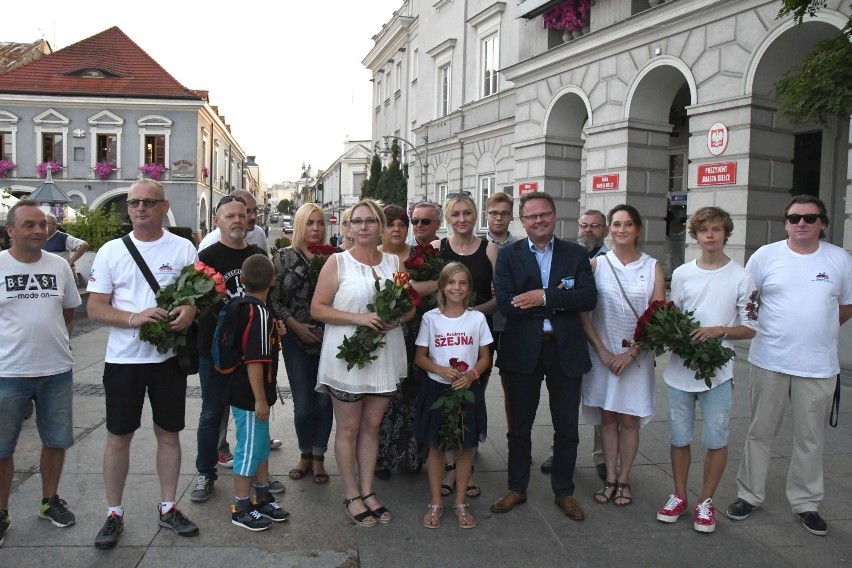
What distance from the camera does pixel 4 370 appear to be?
159 inches

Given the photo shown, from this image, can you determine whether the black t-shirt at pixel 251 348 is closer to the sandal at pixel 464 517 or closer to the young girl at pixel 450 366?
the young girl at pixel 450 366

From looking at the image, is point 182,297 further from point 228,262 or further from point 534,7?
point 534,7

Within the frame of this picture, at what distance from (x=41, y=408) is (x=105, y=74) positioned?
4790 cm

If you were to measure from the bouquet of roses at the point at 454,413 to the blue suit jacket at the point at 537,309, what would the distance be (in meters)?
0.39

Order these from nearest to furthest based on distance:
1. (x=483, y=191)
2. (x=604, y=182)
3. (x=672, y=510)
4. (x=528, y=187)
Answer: (x=672, y=510) < (x=604, y=182) < (x=528, y=187) < (x=483, y=191)

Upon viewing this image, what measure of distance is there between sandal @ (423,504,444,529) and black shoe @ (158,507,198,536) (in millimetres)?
1440

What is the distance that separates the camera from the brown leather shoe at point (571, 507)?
458 centimetres

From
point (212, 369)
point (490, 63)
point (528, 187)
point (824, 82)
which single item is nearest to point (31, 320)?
point (212, 369)

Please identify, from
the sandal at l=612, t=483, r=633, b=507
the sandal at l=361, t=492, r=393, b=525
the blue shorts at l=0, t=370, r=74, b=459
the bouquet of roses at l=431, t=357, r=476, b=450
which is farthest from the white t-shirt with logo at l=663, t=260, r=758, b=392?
the blue shorts at l=0, t=370, r=74, b=459

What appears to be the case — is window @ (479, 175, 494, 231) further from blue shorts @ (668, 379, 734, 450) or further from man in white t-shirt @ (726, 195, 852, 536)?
blue shorts @ (668, 379, 734, 450)

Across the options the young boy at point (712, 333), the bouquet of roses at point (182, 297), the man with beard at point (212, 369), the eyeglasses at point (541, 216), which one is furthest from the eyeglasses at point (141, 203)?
the young boy at point (712, 333)

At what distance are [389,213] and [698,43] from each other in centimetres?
1013

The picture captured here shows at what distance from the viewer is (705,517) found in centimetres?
442

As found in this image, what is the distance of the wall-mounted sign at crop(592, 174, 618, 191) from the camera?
592 inches
